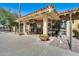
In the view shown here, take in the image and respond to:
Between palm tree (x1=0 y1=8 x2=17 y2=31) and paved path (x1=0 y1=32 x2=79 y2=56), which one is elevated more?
palm tree (x1=0 y1=8 x2=17 y2=31)

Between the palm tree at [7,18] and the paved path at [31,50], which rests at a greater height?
the palm tree at [7,18]

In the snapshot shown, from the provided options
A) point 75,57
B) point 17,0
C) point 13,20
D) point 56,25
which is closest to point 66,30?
point 56,25

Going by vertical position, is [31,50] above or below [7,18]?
below

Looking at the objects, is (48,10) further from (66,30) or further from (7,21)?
(7,21)

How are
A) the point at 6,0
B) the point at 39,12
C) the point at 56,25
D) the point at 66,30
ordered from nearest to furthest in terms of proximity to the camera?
the point at 6,0 < the point at 39,12 < the point at 66,30 < the point at 56,25

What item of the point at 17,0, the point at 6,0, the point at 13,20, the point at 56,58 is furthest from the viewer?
the point at 13,20

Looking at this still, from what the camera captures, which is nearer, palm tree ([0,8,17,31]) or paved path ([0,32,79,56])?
paved path ([0,32,79,56])

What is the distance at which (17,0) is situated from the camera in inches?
427

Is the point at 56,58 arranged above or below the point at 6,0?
below

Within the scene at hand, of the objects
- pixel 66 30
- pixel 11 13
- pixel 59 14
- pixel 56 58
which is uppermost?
pixel 11 13

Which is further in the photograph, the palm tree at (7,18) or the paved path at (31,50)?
the palm tree at (7,18)

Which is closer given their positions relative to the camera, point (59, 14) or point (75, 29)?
point (75, 29)

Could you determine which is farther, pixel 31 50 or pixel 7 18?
pixel 7 18

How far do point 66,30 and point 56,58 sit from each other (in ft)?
36.4
